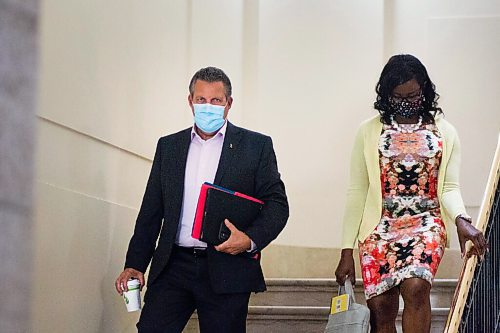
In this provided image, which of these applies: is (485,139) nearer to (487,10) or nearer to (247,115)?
(487,10)

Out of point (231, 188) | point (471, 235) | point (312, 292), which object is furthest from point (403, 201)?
point (312, 292)

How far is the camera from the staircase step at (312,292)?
206 inches

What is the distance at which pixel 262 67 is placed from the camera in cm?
695

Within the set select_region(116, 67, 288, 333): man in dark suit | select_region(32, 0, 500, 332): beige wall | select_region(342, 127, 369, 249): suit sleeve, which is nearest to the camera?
select_region(116, 67, 288, 333): man in dark suit

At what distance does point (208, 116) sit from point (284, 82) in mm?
3344

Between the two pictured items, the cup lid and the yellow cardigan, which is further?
the yellow cardigan

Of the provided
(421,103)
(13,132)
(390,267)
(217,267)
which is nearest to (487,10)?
(421,103)

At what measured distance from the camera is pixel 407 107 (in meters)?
3.88

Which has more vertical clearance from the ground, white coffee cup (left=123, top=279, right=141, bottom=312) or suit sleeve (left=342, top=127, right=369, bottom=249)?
suit sleeve (left=342, top=127, right=369, bottom=249)

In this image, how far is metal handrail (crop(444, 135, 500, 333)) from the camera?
3.63 m

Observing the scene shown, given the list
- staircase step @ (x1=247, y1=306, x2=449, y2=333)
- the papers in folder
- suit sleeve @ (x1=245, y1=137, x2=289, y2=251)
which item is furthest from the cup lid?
staircase step @ (x1=247, y1=306, x2=449, y2=333)

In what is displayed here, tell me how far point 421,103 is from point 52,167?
1662 millimetres

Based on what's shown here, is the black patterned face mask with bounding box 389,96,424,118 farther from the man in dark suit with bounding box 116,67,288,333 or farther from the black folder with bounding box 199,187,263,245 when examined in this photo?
the black folder with bounding box 199,187,263,245

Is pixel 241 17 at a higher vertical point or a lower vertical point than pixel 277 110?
higher
